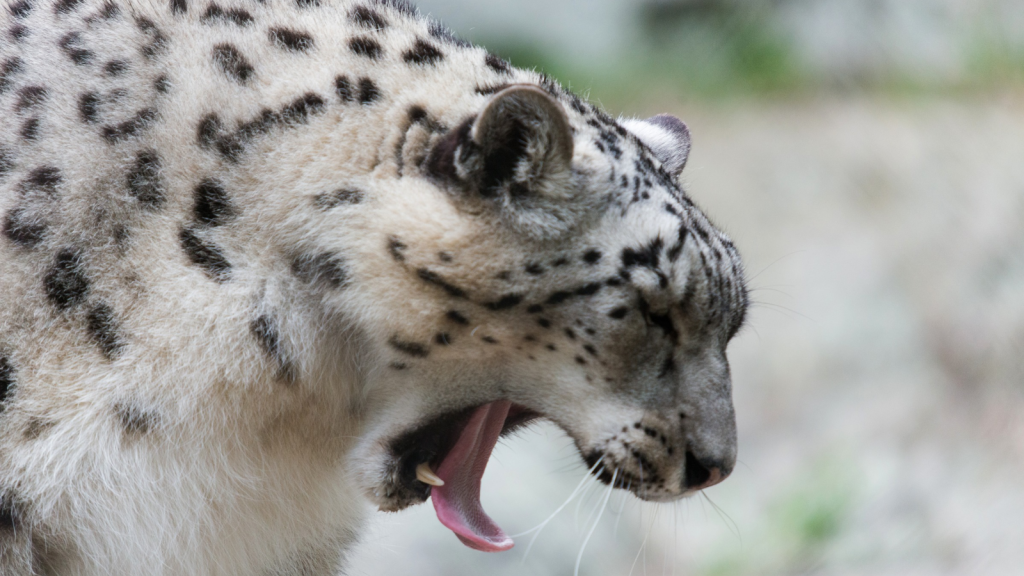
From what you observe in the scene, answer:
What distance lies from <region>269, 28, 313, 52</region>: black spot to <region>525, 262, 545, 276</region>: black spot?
68 centimetres

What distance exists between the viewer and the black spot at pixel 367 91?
2113mm

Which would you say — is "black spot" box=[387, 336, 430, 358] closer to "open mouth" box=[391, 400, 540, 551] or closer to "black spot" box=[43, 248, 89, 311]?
"open mouth" box=[391, 400, 540, 551]

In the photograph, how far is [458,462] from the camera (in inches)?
91.7

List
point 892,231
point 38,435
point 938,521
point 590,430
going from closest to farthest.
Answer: point 38,435 < point 590,430 < point 938,521 < point 892,231

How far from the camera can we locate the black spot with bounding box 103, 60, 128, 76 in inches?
80.9

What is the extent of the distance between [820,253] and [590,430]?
5.26 metres

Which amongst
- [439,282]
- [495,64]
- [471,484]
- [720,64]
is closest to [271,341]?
[439,282]

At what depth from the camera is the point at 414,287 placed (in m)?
2.00

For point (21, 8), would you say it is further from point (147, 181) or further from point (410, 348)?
point (410, 348)

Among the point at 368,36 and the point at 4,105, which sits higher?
the point at 368,36

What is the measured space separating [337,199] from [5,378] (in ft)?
2.32

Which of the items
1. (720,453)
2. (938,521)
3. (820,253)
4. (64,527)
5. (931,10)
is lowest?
(64,527)

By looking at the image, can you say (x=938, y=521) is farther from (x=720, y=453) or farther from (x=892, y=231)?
(x=720, y=453)

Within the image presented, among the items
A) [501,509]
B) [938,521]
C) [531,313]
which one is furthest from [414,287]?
[938,521]
